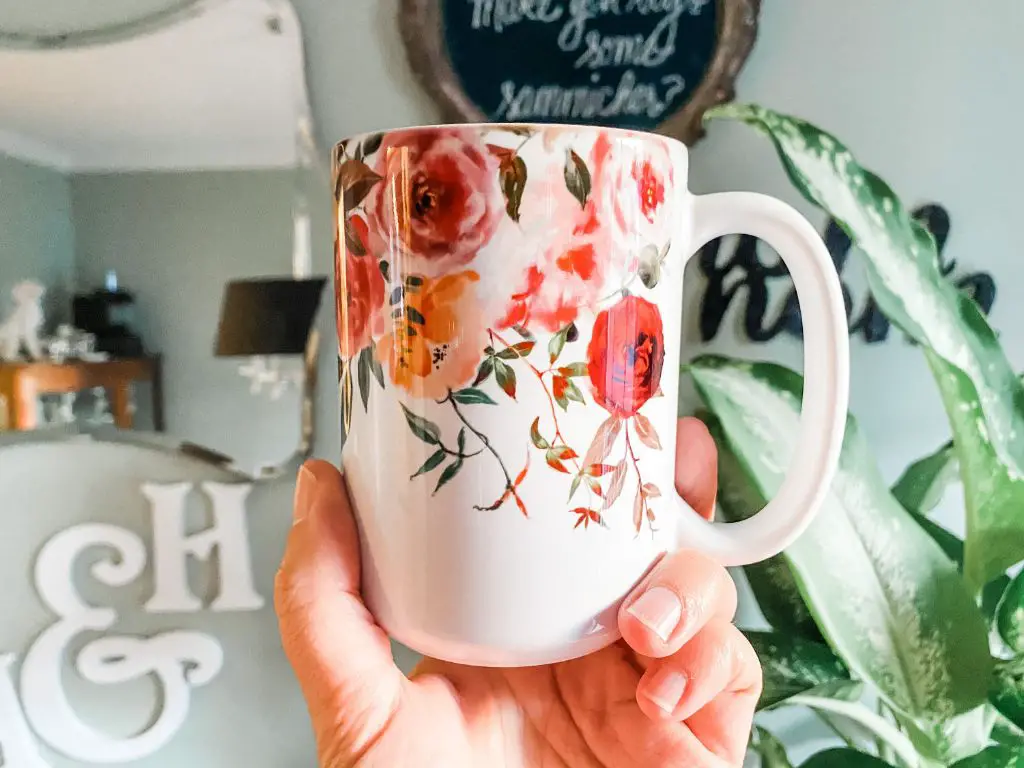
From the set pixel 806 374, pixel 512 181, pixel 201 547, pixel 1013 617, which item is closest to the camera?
pixel 512 181

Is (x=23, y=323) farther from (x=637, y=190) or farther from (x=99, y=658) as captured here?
(x=637, y=190)

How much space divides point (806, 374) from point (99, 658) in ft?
2.28

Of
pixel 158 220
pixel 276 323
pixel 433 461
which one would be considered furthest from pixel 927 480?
pixel 158 220

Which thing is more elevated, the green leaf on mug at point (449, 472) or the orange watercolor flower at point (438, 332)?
the orange watercolor flower at point (438, 332)

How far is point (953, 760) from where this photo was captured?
59 cm

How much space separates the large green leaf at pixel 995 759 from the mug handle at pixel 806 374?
299 millimetres

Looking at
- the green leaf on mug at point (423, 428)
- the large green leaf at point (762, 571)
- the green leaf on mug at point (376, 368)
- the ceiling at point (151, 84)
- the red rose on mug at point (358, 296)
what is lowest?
the large green leaf at point (762, 571)

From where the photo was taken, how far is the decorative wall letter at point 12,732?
2.31 ft

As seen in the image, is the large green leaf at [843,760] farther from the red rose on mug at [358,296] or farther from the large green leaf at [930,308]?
the red rose on mug at [358,296]

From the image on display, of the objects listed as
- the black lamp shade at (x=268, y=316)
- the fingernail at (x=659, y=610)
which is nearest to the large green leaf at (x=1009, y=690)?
the fingernail at (x=659, y=610)

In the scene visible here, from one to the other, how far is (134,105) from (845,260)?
0.64 metres

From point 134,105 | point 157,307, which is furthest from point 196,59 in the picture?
point 157,307

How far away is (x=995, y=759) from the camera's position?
0.57m

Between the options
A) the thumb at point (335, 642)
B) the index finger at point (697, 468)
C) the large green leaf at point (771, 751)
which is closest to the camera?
the thumb at point (335, 642)
